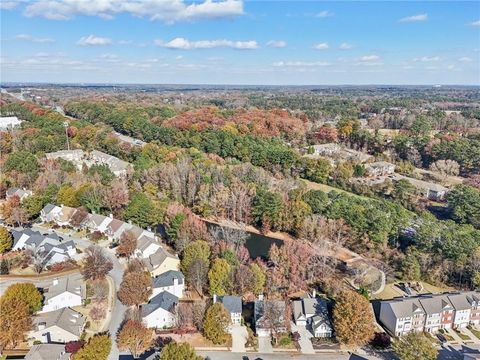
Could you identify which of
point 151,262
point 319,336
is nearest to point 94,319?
point 151,262

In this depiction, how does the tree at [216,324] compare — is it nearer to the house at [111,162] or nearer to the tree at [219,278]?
the tree at [219,278]

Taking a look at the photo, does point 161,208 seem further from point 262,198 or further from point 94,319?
point 94,319

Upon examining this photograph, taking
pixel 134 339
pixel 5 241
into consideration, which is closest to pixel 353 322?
pixel 134 339

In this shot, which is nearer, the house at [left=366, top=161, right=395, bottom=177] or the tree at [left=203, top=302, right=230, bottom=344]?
the tree at [left=203, top=302, right=230, bottom=344]

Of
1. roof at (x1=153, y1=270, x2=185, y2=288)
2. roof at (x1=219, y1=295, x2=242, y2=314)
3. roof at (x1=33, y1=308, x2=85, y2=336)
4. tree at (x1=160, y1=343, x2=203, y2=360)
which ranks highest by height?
tree at (x1=160, y1=343, x2=203, y2=360)

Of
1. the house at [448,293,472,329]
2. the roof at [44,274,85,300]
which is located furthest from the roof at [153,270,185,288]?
the house at [448,293,472,329]

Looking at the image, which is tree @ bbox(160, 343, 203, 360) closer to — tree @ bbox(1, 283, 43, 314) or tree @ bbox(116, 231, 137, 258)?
tree @ bbox(1, 283, 43, 314)

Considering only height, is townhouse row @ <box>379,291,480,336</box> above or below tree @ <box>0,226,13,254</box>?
below
